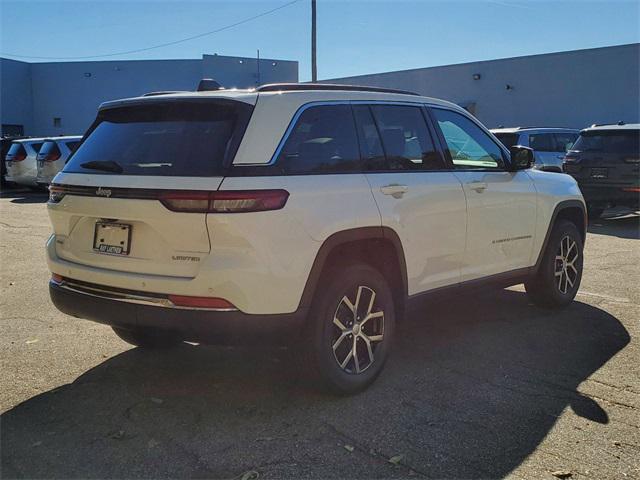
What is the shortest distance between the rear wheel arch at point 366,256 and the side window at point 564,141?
11.8 m

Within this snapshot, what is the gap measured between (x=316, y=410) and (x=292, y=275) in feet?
2.81

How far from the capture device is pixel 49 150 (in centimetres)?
1642

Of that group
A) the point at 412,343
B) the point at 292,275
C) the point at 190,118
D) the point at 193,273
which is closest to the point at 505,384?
the point at 412,343

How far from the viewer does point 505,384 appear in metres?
4.12

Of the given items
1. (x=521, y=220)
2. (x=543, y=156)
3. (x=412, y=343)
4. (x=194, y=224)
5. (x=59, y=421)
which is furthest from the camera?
(x=543, y=156)

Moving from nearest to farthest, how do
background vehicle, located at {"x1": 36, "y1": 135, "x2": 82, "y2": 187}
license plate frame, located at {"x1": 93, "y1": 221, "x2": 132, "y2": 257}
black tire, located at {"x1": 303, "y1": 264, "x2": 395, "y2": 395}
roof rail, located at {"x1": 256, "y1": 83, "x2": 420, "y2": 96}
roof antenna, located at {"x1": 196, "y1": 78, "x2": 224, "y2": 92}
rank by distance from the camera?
license plate frame, located at {"x1": 93, "y1": 221, "x2": 132, "y2": 257}
black tire, located at {"x1": 303, "y1": 264, "x2": 395, "y2": 395}
roof rail, located at {"x1": 256, "y1": 83, "x2": 420, "y2": 96}
roof antenna, located at {"x1": 196, "y1": 78, "x2": 224, "y2": 92}
background vehicle, located at {"x1": 36, "y1": 135, "x2": 82, "y2": 187}

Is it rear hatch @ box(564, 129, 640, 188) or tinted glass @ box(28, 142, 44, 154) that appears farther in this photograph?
tinted glass @ box(28, 142, 44, 154)

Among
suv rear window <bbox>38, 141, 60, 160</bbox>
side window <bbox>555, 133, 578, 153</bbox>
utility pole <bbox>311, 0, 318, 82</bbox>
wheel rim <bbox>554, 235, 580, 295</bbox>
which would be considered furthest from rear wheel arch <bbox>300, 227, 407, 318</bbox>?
utility pole <bbox>311, 0, 318, 82</bbox>

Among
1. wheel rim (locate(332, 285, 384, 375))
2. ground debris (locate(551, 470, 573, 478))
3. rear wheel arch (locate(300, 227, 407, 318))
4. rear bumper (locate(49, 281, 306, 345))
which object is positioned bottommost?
ground debris (locate(551, 470, 573, 478))

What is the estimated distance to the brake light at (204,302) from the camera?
334 cm

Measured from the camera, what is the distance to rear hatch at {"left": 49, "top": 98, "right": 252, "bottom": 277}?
11.0ft

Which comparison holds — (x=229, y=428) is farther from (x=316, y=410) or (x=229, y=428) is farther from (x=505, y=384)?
(x=505, y=384)

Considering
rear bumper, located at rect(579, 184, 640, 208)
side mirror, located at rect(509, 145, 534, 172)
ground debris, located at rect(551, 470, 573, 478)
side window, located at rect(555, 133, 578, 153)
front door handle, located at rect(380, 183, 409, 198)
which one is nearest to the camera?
ground debris, located at rect(551, 470, 573, 478)

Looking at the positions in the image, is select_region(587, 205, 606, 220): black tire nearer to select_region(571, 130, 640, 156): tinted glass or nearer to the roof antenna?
select_region(571, 130, 640, 156): tinted glass
